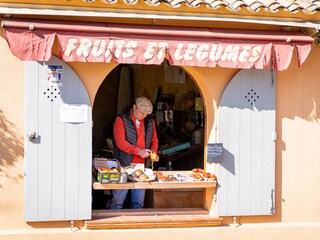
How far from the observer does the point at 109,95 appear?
14.8m

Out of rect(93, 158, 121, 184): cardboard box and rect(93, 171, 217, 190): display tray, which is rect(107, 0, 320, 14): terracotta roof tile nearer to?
rect(93, 158, 121, 184): cardboard box

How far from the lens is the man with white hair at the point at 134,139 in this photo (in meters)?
10.1

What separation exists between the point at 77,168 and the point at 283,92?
3.45 metres

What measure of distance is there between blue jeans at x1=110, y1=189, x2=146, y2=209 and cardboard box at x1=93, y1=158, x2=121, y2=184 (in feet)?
1.89

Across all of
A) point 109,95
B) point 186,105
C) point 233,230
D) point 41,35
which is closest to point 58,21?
point 41,35

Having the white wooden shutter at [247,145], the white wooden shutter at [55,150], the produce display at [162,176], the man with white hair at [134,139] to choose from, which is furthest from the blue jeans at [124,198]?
A: the white wooden shutter at [247,145]

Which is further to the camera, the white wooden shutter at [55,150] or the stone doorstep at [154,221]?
the stone doorstep at [154,221]

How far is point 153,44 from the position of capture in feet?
29.8

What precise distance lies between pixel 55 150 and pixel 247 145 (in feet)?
9.64

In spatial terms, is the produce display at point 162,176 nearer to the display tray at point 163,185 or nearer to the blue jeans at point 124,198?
the display tray at point 163,185

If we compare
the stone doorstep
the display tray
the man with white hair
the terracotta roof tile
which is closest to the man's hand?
the man with white hair

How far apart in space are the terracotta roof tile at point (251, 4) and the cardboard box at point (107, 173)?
2.49m

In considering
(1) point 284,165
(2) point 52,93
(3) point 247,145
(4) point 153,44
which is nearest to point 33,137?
(2) point 52,93

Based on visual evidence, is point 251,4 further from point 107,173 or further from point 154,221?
point 154,221
